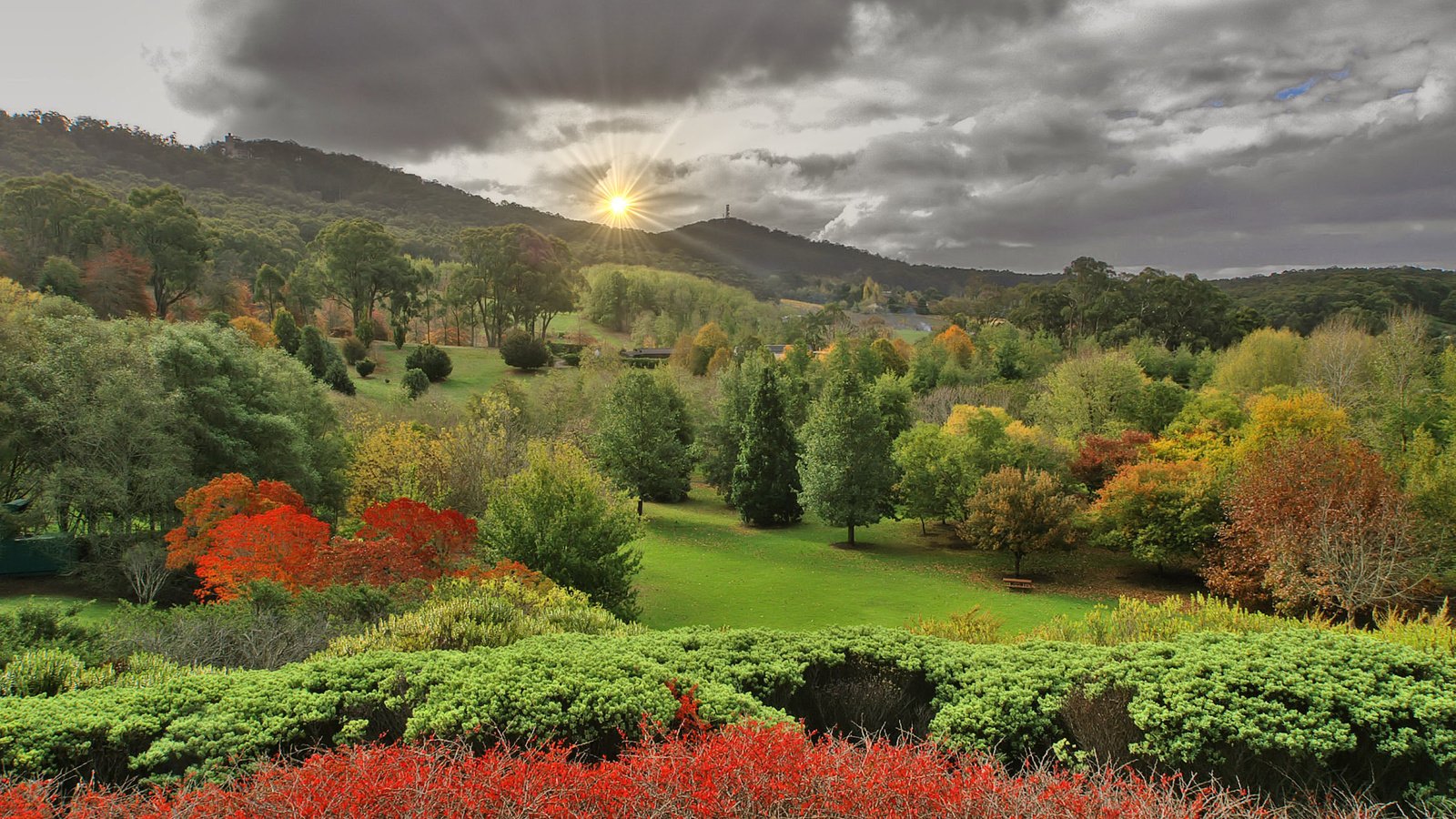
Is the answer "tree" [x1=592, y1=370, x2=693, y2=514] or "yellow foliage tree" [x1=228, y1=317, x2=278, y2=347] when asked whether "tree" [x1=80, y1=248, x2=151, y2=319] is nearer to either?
"yellow foliage tree" [x1=228, y1=317, x2=278, y2=347]

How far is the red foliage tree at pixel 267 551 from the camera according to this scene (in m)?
15.5

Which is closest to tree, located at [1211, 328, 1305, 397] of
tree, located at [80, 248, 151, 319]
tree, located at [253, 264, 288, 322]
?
tree, located at [253, 264, 288, 322]

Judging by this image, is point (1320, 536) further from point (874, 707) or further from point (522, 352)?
point (522, 352)

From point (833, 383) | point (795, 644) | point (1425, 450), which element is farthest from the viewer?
point (833, 383)

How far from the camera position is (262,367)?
26.7m

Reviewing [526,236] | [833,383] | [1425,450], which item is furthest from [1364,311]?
[526,236]

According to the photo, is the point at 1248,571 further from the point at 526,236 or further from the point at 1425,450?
the point at 526,236

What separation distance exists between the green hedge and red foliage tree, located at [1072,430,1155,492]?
25506 millimetres

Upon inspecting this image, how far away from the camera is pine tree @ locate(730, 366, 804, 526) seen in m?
36.3

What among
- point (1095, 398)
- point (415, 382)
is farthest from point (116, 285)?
point (1095, 398)

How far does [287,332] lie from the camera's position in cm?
4734

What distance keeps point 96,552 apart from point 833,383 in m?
27.8

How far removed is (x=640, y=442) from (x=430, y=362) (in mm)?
24047

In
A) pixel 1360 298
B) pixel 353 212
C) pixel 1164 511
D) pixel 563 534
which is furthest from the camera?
pixel 353 212
